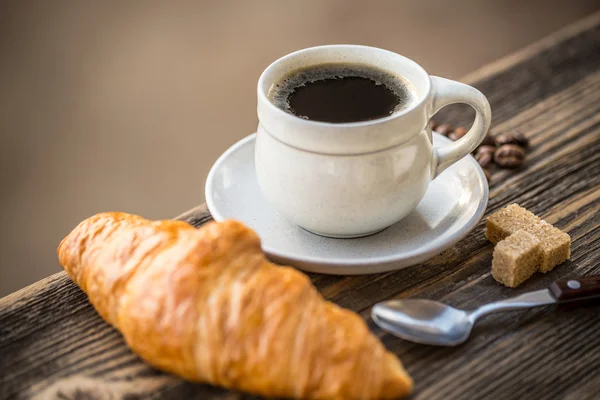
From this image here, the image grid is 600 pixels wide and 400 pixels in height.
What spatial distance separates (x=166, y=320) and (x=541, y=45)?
4.50 ft

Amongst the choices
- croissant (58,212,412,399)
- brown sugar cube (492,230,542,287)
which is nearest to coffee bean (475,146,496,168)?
brown sugar cube (492,230,542,287)

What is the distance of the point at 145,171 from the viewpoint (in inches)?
115

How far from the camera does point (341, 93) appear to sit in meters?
1.16

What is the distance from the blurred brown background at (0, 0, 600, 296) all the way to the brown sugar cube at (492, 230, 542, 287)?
78.6 inches

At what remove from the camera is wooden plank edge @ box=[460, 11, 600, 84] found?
1.72 meters

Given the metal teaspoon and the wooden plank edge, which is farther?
the wooden plank edge

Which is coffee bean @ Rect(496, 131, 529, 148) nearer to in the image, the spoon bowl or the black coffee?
the black coffee

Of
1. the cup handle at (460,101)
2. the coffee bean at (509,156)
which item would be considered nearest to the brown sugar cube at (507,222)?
the cup handle at (460,101)

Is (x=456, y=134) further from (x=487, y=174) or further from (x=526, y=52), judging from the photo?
(x=526, y=52)

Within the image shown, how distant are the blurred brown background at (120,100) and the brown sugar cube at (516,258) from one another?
200 cm

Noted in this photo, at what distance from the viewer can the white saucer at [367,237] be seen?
102 cm

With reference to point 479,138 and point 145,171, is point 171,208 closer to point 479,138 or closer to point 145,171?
point 145,171

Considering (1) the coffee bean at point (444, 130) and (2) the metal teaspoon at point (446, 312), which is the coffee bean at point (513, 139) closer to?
(1) the coffee bean at point (444, 130)

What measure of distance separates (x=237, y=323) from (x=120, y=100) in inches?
92.9
